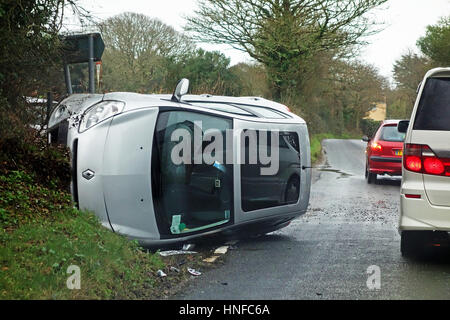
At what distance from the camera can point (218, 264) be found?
6957 mm

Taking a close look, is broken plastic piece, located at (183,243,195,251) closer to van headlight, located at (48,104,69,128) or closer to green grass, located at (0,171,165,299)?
green grass, located at (0,171,165,299)

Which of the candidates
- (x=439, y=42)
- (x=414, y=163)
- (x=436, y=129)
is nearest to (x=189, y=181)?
(x=414, y=163)

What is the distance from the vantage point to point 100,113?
23.0ft

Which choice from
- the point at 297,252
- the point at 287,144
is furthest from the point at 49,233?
the point at 287,144

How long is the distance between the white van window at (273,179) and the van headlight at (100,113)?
1545 mm

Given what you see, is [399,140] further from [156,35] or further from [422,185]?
[156,35]

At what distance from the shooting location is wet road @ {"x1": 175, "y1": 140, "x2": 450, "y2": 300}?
568 centimetres

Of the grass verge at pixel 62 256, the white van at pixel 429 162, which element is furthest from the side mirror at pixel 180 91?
the white van at pixel 429 162

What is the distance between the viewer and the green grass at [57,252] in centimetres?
505

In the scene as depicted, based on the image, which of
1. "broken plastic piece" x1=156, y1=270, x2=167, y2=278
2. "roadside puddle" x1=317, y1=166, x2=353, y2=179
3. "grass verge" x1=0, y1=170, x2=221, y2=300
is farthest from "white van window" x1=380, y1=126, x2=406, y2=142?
"broken plastic piece" x1=156, y1=270, x2=167, y2=278

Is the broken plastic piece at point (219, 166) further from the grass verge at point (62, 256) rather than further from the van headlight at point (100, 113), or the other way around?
the van headlight at point (100, 113)

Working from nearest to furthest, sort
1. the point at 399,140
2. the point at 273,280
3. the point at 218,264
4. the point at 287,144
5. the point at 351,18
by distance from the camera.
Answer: the point at 273,280 < the point at 218,264 < the point at 287,144 < the point at 399,140 < the point at 351,18

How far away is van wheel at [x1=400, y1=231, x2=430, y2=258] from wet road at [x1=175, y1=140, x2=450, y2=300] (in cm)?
11

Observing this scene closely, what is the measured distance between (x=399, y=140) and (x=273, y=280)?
12393 mm
